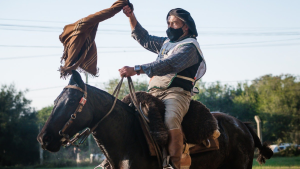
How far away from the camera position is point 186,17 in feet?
A: 16.5

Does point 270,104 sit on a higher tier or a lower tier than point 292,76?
lower

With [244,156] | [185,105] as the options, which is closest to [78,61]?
[185,105]

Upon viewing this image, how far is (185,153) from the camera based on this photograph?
15.0ft

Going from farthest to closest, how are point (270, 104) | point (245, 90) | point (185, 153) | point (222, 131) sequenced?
point (245, 90), point (270, 104), point (222, 131), point (185, 153)

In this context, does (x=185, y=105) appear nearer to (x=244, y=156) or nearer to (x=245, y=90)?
(x=244, y=156)

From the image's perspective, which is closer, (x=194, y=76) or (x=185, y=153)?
(x=185, y=153)

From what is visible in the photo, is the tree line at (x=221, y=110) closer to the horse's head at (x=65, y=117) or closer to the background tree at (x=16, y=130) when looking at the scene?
the background tree at (x=16, y=130)

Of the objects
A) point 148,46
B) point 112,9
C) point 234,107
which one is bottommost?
point 234,107

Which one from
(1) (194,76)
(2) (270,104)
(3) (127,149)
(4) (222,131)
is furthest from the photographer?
(2) (270,104)

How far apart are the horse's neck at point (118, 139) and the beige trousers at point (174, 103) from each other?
44 centimetres

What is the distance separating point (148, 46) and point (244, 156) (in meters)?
2.48

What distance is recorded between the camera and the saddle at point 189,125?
4.27 metres

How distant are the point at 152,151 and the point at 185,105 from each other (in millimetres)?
835

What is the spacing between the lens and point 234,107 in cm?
5400
